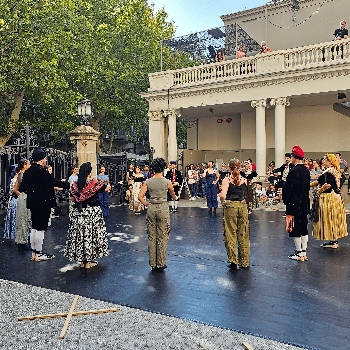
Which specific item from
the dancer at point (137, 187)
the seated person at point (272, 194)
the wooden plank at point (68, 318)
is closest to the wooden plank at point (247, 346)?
the wooden plank at point (68, 318)

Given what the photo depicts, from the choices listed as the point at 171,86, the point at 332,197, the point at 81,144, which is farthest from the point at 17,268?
the point at 171,86

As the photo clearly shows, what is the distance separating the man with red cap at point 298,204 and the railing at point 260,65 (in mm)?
11513

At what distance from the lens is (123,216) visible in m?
13.2

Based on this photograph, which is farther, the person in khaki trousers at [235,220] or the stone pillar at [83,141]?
the stone pillar at [83,141]

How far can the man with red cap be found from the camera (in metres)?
6.77

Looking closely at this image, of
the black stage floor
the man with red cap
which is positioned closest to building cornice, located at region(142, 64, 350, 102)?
the black stage floor

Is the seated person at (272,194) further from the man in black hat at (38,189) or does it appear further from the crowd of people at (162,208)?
the man in black hat at (38,189)

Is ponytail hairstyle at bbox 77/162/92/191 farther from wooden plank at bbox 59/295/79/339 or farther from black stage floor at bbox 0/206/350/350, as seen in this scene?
wooden plank at bbox 59/295/79/339

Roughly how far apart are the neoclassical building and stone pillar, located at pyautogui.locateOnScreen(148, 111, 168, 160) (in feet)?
0.18

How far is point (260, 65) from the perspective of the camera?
60.2 ft

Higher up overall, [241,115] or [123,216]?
[241,115]

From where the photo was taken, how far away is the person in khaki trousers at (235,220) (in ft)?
20.9

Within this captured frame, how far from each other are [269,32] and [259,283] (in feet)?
72.5

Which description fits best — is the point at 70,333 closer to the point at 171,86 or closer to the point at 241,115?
the point at 171,86
